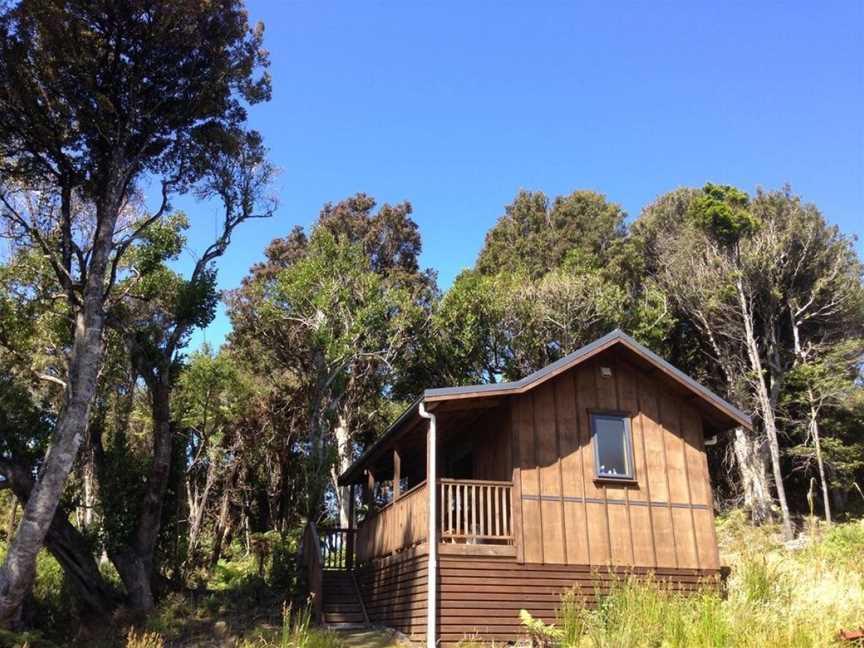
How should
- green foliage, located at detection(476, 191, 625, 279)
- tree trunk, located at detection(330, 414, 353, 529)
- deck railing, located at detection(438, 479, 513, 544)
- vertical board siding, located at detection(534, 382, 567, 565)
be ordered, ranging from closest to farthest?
deck railing, located at detection(438, 479, 513, 544) < vertical board siding, located at detection(534, 382, 567, 565) < tree trunk, located at detection(330, 414, 353, 529) < green foliage, located at detection(476, 191, 625, 279)

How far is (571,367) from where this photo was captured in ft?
42.4

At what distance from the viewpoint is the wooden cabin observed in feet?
38.4

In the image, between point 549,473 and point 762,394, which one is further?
point 762,394

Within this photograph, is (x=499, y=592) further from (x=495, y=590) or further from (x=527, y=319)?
(x=527, y=319)

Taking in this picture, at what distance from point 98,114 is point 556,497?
1310 centimetres

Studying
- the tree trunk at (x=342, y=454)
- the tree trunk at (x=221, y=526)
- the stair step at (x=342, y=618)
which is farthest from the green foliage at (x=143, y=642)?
the tree trunk at (x=342, y=454)

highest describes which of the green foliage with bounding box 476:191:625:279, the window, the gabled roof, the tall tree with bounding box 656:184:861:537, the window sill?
the green foliage with bounding box 476:191:625:279

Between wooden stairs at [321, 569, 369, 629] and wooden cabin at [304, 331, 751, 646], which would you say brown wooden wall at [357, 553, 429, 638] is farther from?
wooden stairs at [321, 569, 369, 629]

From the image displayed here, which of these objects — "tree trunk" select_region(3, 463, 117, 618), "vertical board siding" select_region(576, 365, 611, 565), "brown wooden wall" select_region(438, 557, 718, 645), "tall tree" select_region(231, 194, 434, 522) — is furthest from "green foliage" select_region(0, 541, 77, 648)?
"vertical board siding" select_region(576, 365, 611, 565)

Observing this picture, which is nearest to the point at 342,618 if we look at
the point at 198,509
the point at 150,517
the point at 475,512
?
the point at 475,512

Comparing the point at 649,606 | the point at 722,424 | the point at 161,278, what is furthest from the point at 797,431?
the point at 161,278

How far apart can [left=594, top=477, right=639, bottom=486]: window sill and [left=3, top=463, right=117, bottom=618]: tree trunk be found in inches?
417

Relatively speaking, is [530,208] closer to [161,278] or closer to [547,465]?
[161,278]

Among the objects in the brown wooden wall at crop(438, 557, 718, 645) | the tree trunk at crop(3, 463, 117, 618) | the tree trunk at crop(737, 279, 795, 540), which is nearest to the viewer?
the brown wooden wall at crop(438, 557, 718, 645)
